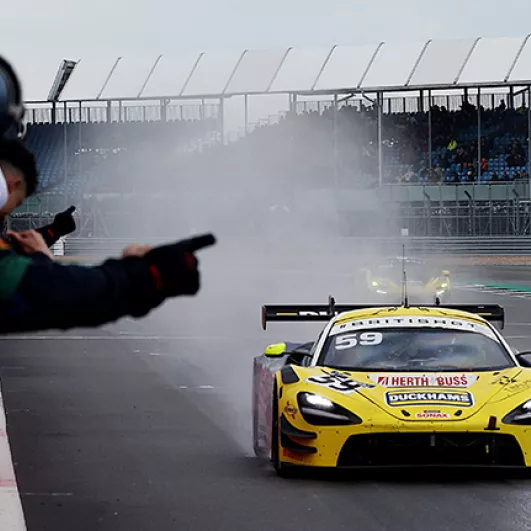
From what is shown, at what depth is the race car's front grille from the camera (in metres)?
7.94

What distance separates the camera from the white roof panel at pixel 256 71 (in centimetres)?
5309

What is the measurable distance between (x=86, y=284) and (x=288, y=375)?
6322mm

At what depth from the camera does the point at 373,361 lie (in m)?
9.01

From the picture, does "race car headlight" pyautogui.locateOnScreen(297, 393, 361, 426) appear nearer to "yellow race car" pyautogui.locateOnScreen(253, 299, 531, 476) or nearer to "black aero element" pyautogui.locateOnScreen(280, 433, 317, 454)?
"yellow race car" pyautogui.locateOnScreen(253, 299, 531, 476)

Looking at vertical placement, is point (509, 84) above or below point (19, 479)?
above

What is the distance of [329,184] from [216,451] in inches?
1680

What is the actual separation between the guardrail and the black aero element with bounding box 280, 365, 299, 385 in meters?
38.1

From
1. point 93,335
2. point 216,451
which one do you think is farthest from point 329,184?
point 216,451

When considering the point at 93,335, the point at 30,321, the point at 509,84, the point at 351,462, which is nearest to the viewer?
the point at 30,321

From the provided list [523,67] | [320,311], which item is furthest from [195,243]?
[523,67]

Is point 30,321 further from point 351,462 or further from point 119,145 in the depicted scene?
point 119,145

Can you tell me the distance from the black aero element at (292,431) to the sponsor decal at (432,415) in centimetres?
62

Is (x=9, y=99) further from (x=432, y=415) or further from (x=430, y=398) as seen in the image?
(x=430, y=398)

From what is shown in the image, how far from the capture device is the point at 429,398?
820 centimetres
